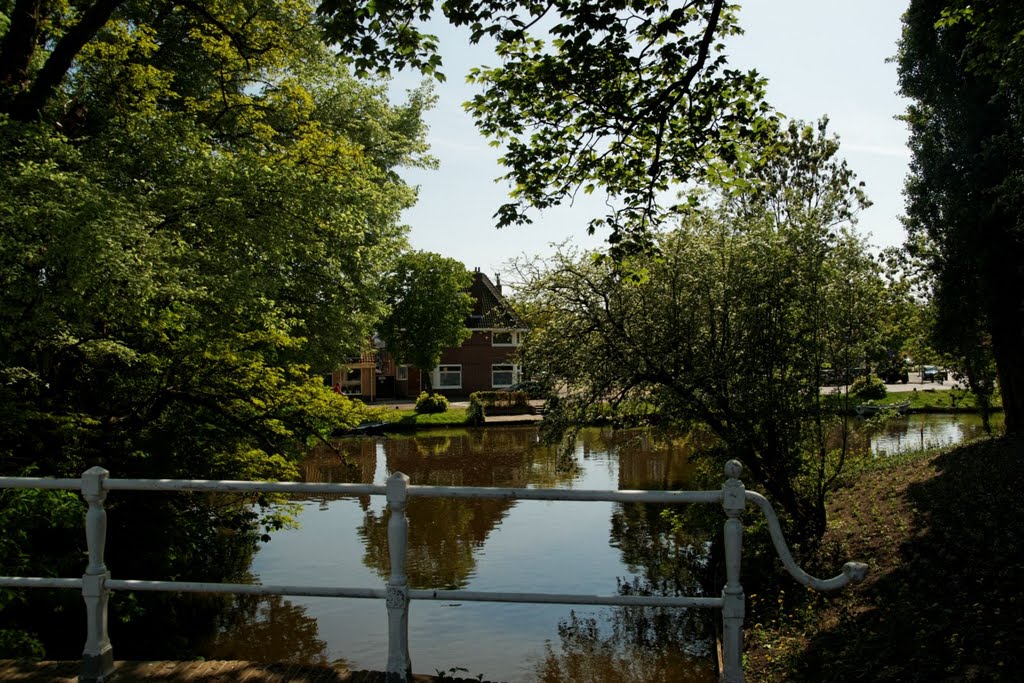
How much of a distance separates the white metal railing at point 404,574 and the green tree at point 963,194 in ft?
42.5

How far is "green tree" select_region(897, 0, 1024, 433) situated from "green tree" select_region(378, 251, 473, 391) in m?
36.4

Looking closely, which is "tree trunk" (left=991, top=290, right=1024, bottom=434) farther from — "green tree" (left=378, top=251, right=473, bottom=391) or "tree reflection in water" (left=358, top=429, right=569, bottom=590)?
"green tree" (left=378, top=251, right=473, bottom=391)

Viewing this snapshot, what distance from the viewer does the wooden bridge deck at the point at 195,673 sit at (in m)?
4.25

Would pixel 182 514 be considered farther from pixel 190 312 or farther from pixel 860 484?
pixel 860 484

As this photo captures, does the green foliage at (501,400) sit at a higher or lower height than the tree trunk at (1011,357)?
lower

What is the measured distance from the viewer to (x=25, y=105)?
31.0ft

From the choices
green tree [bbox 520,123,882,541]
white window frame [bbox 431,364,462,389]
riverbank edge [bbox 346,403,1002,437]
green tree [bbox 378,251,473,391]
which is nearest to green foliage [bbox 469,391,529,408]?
riverbank edge [bbox 346,403,1002,437]

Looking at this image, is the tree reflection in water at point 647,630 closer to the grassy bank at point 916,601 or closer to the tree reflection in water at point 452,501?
the grassy bank at point 916,601

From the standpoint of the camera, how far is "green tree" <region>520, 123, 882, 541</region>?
10.7m

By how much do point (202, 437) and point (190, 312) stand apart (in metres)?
2.95

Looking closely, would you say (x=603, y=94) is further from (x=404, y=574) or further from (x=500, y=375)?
(x=500, y=375)

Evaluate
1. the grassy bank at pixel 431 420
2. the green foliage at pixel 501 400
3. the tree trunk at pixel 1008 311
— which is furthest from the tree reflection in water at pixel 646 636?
the green foliage at pixel 501 400

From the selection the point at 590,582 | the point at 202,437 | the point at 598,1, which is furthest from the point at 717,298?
the point at 202,437

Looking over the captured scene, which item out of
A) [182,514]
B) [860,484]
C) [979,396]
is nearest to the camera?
[182,514]
